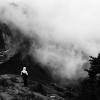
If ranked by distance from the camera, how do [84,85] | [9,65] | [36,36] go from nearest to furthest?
[84,85] < [9,65] < [36,36]

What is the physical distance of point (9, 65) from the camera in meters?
51.1

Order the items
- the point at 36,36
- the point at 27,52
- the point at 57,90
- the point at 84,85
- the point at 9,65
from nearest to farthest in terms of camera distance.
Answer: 1. the point at 84,85
2. the point at 57,90
3. the point at 9,65
4. the point at 27,52
5. the point at 36,36

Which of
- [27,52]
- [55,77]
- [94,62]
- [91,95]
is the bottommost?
A: [91,95]

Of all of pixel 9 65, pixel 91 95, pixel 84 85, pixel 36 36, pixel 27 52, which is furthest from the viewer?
pixel 36 36

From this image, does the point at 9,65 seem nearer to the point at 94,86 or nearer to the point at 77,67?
the point at 77,67

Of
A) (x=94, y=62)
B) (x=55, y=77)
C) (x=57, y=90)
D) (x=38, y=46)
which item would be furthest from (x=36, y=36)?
(x=94, y=62)

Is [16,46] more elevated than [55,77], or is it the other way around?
[16,46]

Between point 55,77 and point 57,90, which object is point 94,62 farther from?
point 55,77

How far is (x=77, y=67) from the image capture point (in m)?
59.9

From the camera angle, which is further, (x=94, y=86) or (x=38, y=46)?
(x=38, y=46)

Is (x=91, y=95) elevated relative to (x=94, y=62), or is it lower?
lower

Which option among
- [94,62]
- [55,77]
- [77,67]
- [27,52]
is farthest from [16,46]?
[94,62]

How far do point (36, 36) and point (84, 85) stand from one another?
3811 cm

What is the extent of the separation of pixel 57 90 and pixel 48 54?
58.8 ft
